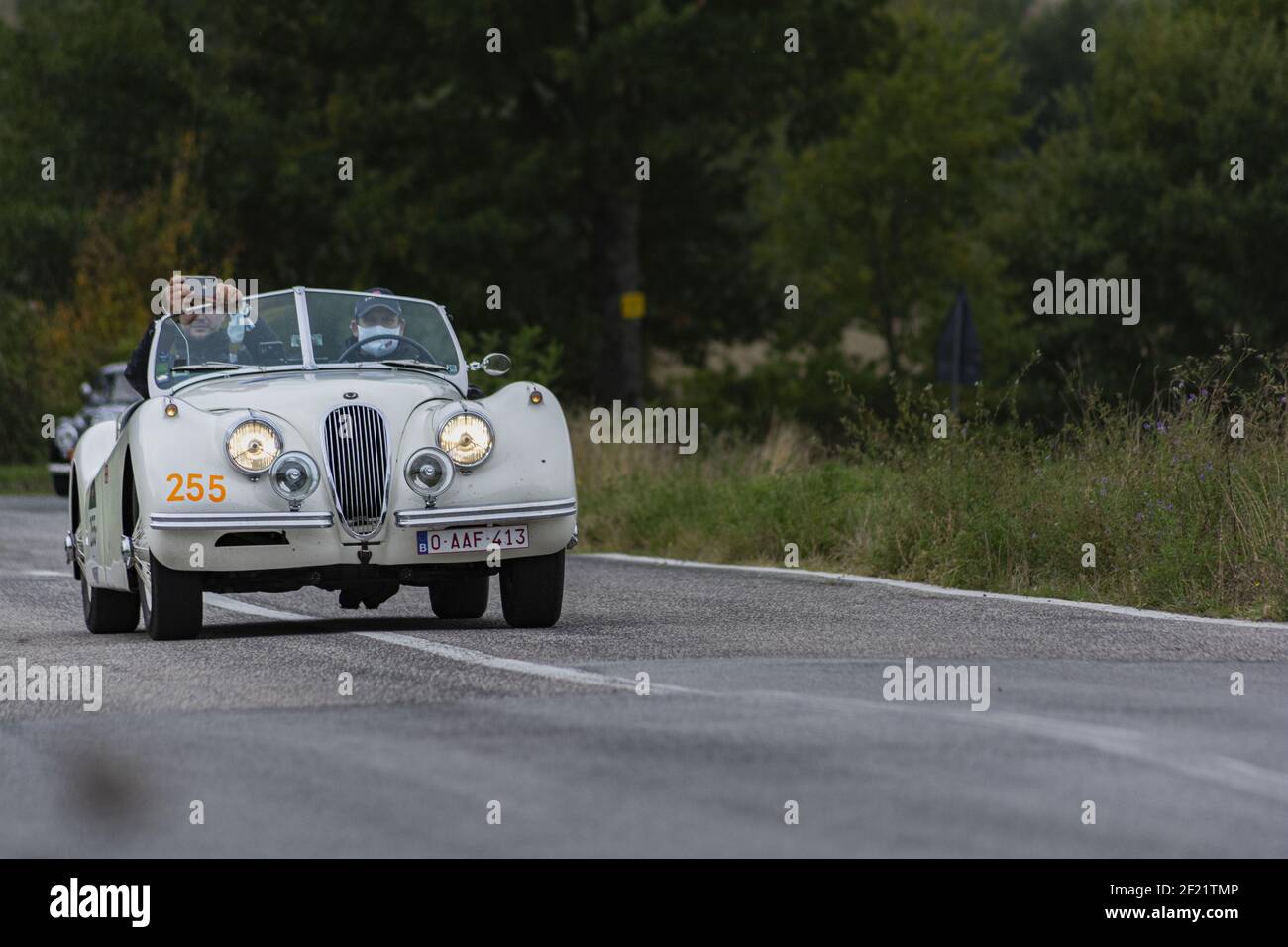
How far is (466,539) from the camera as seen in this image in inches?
436

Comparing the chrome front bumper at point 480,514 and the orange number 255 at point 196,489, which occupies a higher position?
the orange number 255 at point 196,489

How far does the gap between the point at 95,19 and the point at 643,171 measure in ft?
47.5

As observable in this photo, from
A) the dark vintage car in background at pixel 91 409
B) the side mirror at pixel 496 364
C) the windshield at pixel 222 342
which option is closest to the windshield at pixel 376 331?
the windshield at pixel 222 342

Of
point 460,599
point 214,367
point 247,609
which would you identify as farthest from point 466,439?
point 247,609

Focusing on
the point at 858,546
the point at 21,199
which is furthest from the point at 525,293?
the point at 858,546

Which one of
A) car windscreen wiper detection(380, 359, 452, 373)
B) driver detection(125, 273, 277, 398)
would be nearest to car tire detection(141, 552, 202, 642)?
→ driver detection(125, 273, 277, 398)

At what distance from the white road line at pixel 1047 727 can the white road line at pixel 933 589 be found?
3860 millimetres

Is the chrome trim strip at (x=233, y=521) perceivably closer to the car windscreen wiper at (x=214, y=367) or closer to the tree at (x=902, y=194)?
the car windscreen wiper at (x=214, y=367)

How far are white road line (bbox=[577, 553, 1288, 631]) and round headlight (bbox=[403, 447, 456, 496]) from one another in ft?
11.9

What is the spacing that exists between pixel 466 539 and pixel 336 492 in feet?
2.15

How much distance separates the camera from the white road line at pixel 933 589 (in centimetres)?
1164

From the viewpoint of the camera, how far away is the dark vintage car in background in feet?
104

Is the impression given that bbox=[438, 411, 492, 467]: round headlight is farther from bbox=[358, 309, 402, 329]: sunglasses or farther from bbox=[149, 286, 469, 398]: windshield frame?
bbox=[358, 309, 402, 329]: sunglasses

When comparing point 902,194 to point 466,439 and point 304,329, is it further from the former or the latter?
point 466,439
